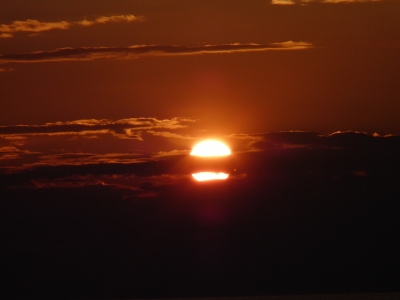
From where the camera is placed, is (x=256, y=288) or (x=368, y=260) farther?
(x=368, y=260)

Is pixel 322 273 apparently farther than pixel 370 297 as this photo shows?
Yes

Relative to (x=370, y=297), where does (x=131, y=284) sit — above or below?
above

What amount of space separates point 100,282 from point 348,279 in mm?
17742

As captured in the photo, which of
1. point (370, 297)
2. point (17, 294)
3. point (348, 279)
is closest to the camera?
point (370, 297)

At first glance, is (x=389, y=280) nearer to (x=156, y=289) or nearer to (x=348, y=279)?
(x=348, y=279)

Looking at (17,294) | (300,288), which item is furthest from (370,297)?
(17,294)

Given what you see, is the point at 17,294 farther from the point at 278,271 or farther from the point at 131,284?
the point at 278,271

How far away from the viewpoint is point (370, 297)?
26.6 m

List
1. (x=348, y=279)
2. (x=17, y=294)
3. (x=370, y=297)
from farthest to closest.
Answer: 1. (x=348, y=279)
2. (x=17, y=294)
3. (x=370, y=297)

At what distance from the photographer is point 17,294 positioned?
5047 centimetres

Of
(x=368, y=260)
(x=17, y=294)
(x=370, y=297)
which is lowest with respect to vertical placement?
(x=370, y=297)

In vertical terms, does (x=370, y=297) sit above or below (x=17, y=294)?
below

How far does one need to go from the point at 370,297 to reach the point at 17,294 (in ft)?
99.6

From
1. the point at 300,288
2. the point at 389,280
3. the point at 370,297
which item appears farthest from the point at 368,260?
the point at 370,297
